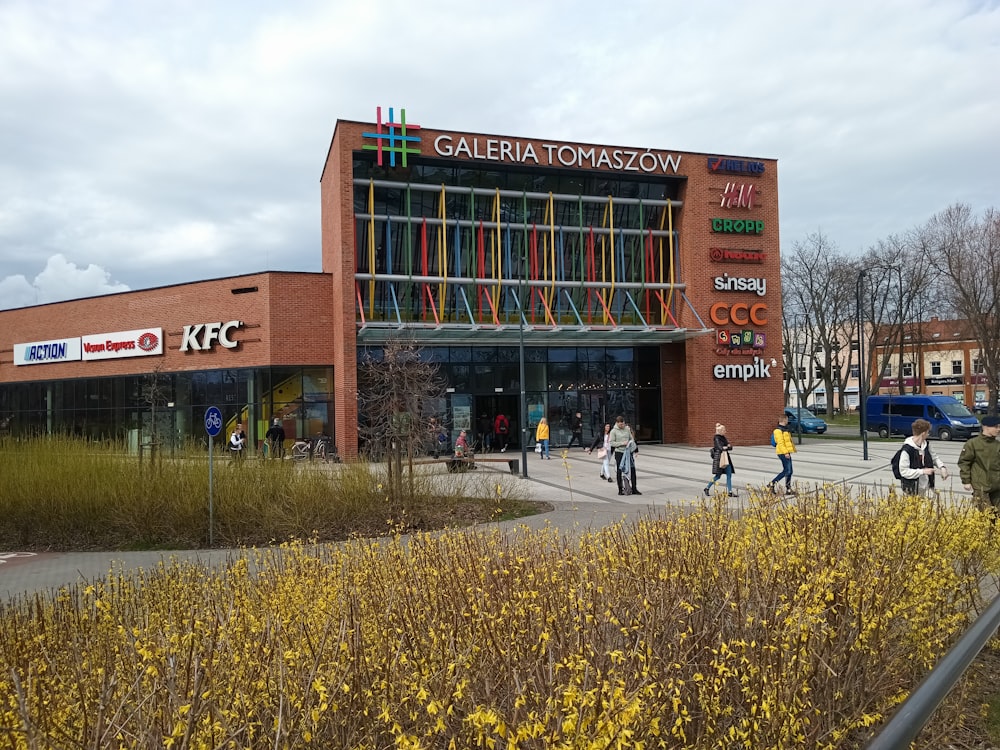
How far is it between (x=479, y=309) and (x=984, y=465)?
24.1 m

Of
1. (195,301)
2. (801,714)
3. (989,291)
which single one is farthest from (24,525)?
(989,291)

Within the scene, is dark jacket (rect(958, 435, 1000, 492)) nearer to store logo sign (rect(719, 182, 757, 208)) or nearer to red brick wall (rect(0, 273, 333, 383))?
red brick wall (rect(0, 273, 333, 383))

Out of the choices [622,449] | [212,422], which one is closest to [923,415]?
[622,449]

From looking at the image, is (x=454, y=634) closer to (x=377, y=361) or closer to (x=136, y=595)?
(x=136, y=595)

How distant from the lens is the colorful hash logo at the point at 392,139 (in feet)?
93.6

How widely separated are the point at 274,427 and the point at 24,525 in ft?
54.7

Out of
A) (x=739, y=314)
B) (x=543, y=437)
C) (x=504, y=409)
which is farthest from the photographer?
(x=504, y=409)

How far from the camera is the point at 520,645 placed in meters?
3.18

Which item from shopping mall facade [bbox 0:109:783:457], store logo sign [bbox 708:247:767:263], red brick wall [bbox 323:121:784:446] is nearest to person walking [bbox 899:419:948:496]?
shopping mall facade [bbox 0:109:783:457]

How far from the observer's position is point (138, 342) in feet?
105

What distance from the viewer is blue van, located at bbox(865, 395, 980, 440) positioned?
36.6 metres

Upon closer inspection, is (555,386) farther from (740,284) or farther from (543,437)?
(740,284)

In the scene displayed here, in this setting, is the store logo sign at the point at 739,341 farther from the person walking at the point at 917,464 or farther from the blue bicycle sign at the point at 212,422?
the blue bicycle sign at the point at 212,422

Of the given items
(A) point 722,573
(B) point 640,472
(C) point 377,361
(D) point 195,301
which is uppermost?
(D) point 195,301
